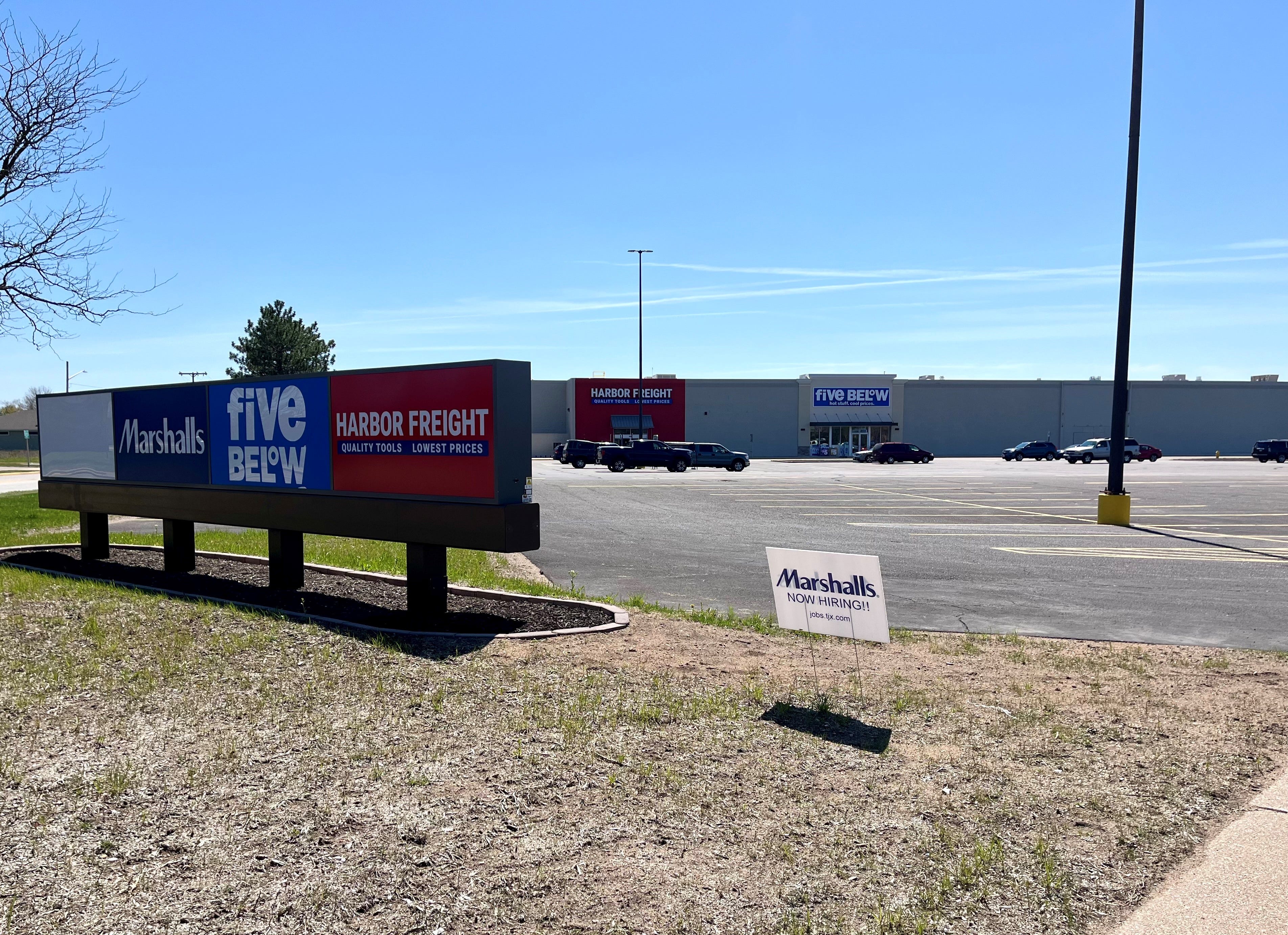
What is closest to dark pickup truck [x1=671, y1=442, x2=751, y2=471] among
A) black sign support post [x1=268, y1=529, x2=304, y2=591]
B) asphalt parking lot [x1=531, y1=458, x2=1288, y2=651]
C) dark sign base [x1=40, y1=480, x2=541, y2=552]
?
asphalt parking lot [x1=531, y1=458, x2=1288, y2=651]

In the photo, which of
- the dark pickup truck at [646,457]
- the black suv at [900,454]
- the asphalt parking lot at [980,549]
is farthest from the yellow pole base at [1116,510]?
the black suv at [900,454]

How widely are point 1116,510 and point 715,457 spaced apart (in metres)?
30.0

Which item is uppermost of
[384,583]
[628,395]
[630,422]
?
[628,395]

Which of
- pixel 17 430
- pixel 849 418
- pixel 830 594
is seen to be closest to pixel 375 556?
pixel 830 594

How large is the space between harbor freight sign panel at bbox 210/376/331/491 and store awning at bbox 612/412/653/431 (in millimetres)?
62330

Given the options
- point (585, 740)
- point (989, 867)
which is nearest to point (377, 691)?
point (585, 740)

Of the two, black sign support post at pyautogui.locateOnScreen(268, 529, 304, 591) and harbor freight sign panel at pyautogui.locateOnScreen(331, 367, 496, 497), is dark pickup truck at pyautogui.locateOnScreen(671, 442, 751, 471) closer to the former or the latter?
black sign support post at pyautogui.locateOnScreen(268, 529, 304, 591)

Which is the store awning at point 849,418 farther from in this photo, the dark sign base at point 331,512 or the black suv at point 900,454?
the dark sign base at point 331,512

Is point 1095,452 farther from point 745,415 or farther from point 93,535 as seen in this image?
point 93,535

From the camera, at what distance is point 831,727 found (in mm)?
5984

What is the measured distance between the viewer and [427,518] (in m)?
9.27

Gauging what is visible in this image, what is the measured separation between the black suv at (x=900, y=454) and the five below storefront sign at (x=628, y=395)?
63.6 ft

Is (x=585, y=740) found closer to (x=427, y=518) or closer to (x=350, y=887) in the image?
(x=350, y=887)

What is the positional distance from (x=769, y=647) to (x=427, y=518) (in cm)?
351
